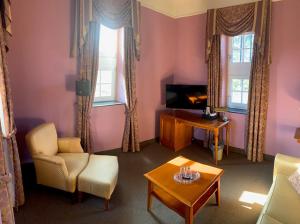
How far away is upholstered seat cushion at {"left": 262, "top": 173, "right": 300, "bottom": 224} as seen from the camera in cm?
187

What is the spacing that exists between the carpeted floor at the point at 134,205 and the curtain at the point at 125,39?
0.83m

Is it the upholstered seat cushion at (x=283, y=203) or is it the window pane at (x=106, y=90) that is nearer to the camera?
the upholstered seat cushion at (x=283, y=203)

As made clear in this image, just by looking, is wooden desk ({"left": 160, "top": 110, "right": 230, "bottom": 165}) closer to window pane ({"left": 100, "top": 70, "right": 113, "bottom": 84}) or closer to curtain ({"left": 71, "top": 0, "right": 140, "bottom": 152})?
curtain ({"left": 71, "top": 0, "right": 140, "bottom": 152})

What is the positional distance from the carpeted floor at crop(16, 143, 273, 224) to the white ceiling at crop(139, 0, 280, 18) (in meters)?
3.00

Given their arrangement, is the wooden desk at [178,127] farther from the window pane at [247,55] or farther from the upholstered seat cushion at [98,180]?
the upholstered seat cushion at [98,180]

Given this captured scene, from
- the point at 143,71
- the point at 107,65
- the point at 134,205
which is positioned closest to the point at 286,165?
the point at 134,205

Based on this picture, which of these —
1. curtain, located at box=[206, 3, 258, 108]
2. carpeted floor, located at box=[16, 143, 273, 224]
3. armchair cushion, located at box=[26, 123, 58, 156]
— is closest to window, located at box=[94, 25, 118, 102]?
armchair cushion, located at box=[26, 123, 58, 156]

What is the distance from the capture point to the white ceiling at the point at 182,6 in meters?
4.35

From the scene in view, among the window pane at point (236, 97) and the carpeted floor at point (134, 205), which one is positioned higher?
the window pane at point (236, 97)

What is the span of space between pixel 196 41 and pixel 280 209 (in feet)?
12.1

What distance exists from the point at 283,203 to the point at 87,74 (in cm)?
311

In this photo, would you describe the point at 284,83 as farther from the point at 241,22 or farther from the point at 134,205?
the point at 134,205

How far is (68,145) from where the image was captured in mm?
3361

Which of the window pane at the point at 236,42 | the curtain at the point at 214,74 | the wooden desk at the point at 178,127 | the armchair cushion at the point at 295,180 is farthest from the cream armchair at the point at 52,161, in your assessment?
the window pane at the point at 236,42
